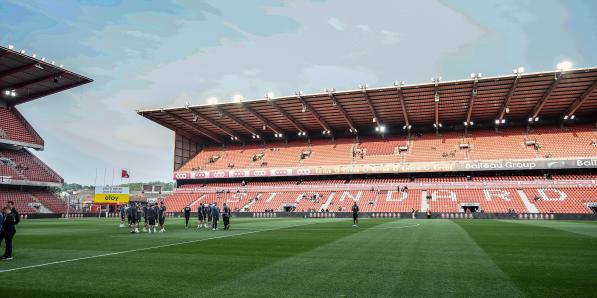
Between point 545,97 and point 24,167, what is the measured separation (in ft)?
215

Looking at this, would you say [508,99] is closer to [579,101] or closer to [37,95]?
[579,101]

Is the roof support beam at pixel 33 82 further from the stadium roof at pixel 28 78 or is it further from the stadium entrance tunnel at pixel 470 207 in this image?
the stadium entrance tunnel at pixel 470 207

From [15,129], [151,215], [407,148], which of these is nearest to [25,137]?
[15,129]

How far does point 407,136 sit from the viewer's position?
59.9m

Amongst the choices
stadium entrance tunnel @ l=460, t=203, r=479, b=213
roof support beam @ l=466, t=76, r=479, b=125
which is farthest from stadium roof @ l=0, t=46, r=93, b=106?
stadium entrance tunnel @ l=460, t=203, r=479, b=213

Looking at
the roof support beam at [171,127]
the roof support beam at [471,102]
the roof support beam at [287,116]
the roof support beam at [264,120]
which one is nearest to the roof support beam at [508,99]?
the roof support beam at [471,102]

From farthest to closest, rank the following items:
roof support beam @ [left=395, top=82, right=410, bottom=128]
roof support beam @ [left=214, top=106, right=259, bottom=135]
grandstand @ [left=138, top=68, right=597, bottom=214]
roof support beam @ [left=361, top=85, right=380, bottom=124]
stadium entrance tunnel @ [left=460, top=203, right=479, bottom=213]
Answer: roof support beam @ [left=214, top=106, right=259, bottom=135] → stadium entrance tunnel @ [left=460, top=203, right=479, bottom=213] → roof support beam @ [left=361, top=85, right=380, bottom=124] → grandstand @ [left=138, top=68, right=597, bottom=214] → roof support beam @ [left=395, top=82, right=410, bottom=128]

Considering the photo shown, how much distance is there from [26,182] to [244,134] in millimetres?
30933

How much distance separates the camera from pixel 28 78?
4672 centimetres

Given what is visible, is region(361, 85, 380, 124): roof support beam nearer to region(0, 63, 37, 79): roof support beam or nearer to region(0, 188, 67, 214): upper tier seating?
region(0, 63, 37, 79): roof support beam

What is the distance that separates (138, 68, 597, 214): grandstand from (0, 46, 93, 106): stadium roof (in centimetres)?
1082

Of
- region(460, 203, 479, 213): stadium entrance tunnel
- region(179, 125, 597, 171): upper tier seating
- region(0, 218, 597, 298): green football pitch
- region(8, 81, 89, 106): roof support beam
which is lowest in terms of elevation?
region(0, 218, 597, 298): green football pitch

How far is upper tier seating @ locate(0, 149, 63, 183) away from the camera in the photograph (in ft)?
160

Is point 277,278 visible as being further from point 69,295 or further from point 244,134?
point 244,134
